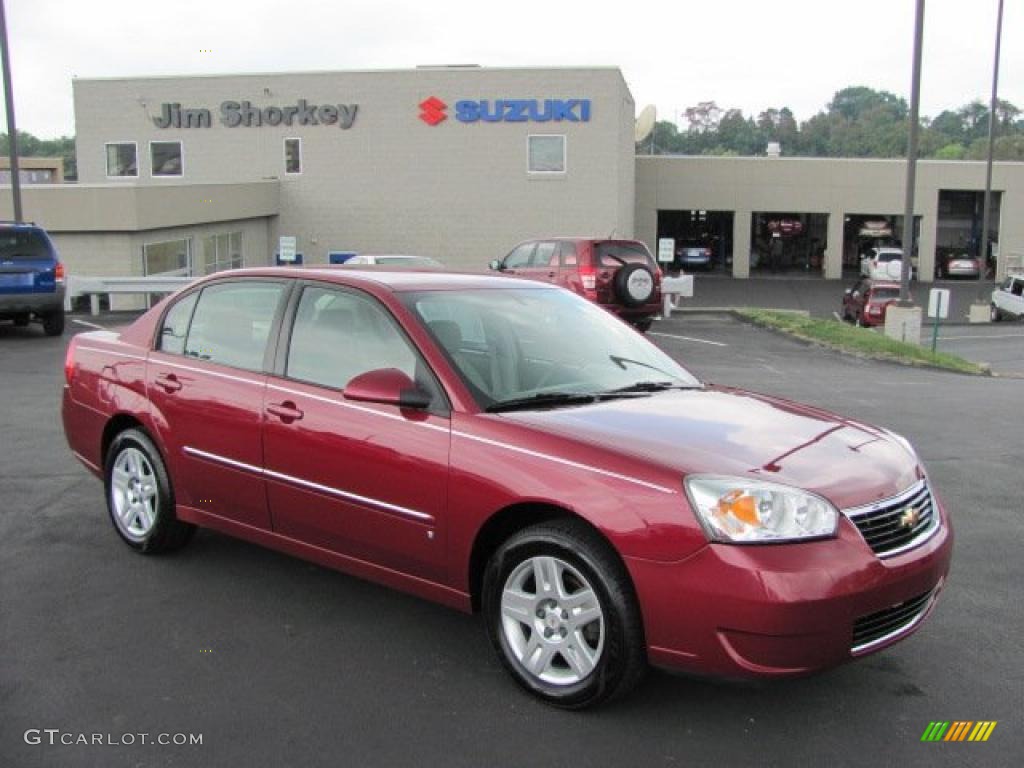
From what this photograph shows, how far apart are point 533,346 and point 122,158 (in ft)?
113

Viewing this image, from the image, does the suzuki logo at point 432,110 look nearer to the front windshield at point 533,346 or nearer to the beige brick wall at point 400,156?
the beige brick wall at point 400,156

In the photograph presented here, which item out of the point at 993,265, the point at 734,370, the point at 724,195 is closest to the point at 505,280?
the point at 734,370

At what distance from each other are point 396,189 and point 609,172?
7.01 metres

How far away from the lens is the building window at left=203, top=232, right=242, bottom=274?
2877 centimetres

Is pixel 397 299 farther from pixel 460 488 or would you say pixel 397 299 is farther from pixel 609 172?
pixel 609 172

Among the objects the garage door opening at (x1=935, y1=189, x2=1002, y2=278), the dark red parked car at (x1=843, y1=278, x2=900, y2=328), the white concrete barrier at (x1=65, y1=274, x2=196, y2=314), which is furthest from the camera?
the garage door opening at (x1=935, y1=189, x2=1002, y2=278)

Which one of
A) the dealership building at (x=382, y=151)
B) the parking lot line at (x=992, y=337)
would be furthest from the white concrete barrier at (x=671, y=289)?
the dealership building at (x=382, y=151)

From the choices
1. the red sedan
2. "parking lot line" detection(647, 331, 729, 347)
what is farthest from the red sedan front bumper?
"parking lot line" detection(647, 331, 729, 347)

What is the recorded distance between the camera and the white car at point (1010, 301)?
124 ft

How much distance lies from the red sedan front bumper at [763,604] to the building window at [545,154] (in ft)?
102

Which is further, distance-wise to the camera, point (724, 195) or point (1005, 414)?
point (724, 195)

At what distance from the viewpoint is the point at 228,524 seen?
5.02 metres

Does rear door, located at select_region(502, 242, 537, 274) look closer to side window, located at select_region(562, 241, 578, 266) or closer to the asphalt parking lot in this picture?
side window, located at select_region(562, 241, 578, 266)

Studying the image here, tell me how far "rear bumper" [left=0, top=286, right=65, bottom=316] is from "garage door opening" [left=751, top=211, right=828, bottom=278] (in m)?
44.0
